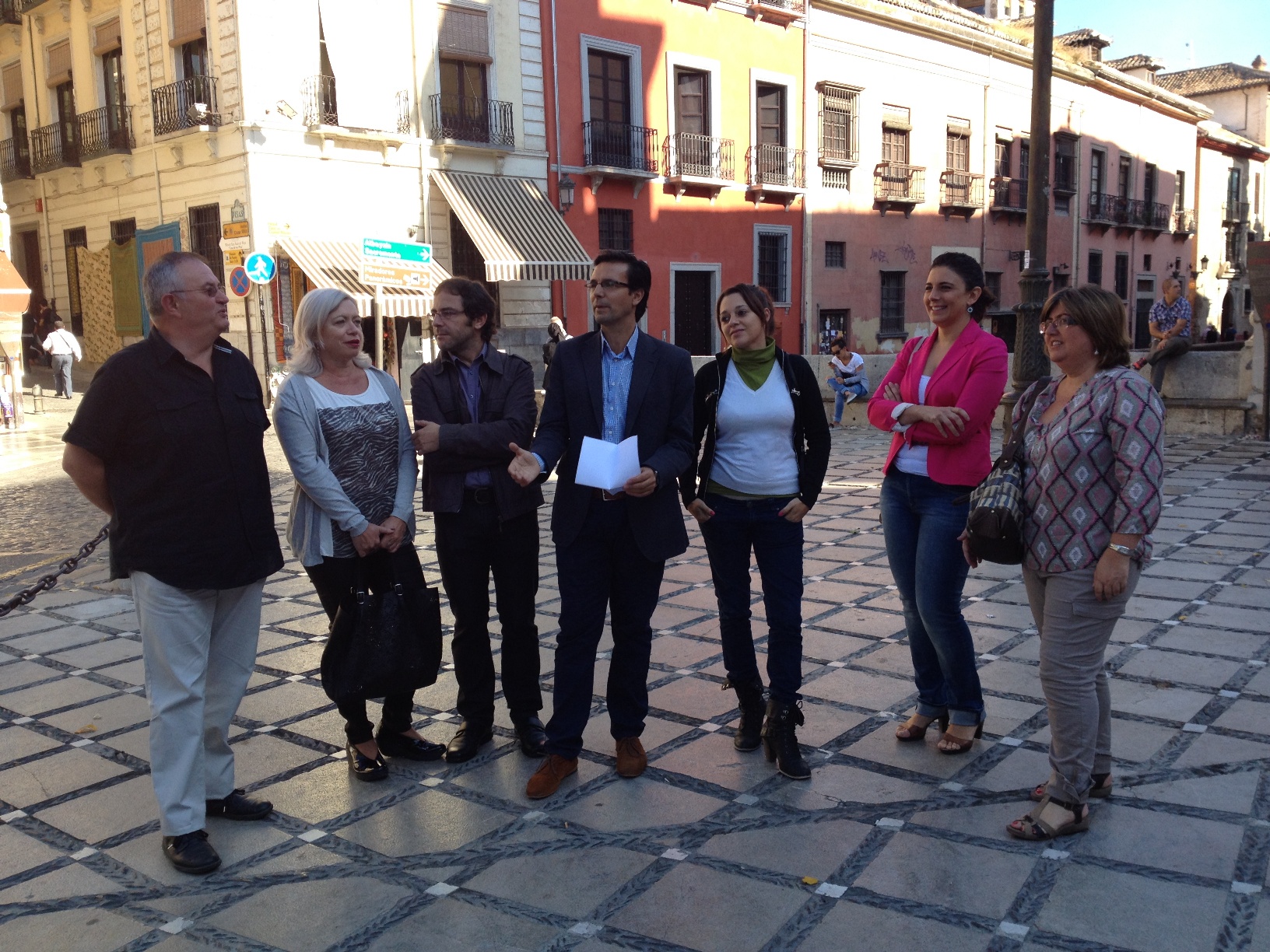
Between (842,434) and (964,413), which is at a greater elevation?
(964,413)

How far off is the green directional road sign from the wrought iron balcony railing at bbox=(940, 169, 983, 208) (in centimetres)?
1898

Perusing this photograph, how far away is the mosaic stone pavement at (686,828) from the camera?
2885mm

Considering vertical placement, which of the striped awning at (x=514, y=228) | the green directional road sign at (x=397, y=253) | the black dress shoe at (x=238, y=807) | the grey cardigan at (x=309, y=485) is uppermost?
the striped awning at (x=514, y=228)

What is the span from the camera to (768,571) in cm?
396

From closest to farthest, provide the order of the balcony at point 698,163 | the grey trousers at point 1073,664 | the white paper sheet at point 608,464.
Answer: the grey trousers at point 1073,664 < the white paper sheet at point 608,464 < the balcony at point 698,163

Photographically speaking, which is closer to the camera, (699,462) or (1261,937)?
(1261,937)

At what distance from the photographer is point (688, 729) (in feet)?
14.0

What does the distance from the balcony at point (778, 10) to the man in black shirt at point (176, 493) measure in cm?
2235

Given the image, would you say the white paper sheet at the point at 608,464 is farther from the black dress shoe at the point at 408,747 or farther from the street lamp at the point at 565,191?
the street lamp at the point at 565,191

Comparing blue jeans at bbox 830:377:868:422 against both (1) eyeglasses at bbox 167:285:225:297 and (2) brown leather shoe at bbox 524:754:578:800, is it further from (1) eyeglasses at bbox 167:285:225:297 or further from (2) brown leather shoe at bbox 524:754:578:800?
(1) eyeglasses at bbox 167:285:225:297

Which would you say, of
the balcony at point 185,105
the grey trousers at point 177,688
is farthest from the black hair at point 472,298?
the balcony at point 185,105

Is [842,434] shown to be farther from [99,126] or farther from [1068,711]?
[99,126]

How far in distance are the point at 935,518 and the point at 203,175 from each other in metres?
17.2

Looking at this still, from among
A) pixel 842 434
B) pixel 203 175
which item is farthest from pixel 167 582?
pixel 203 175
